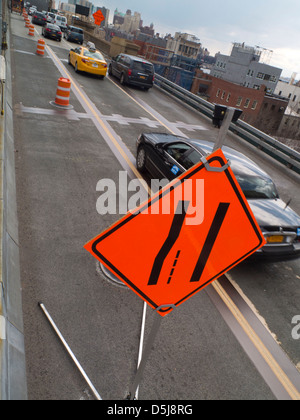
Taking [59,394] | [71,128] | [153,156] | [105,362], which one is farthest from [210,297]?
[71,128]

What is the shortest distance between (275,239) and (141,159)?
4384mm

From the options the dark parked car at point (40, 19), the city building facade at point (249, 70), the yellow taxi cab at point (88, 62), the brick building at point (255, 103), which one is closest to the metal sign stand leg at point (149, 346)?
the yellow taxi cab at point (88, 62)

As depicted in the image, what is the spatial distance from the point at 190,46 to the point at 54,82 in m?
162

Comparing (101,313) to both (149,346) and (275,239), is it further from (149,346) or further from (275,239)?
(275,239)

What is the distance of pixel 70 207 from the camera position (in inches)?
247

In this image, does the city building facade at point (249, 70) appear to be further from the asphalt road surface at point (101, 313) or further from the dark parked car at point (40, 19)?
the asphalt road surface at point (101, 313)

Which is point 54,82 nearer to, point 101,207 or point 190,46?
point 101,207

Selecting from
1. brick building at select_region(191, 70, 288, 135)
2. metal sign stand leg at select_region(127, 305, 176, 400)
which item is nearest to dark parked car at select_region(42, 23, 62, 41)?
metal sign stand leg at select_region(127, 305, 176, 400)

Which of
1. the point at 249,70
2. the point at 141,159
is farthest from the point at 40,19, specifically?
the point at 249,70

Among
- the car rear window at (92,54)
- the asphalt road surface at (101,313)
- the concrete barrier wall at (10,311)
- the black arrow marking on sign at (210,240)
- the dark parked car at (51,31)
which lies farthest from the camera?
the dark parked car at (51,31)

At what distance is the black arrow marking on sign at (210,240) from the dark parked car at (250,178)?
9.49ft

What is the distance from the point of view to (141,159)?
27.7ft

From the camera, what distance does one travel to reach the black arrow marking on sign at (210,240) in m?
2.31

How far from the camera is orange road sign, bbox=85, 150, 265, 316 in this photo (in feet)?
7.12
